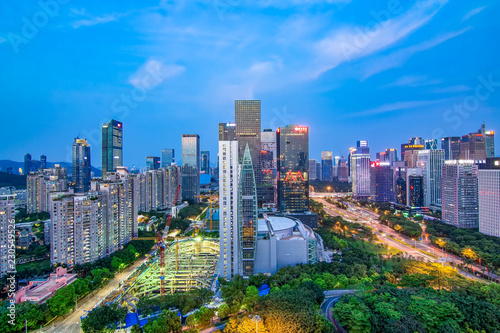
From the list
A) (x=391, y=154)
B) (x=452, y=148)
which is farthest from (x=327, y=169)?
(x=452, y=148)

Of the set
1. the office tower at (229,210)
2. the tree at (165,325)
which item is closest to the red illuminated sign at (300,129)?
the office tower at (229,210)

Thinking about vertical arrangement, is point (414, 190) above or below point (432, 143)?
below

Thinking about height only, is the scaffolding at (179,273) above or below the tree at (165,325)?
below

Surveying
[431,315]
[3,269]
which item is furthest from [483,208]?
[3,269]

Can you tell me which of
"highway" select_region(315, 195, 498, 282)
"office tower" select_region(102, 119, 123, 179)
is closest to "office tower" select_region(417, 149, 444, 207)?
"highway" select_region(315, 195, 498, 282)

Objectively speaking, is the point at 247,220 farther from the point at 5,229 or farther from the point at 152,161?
the point at 152,161

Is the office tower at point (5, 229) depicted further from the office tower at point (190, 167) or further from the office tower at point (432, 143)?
the office tower at point (432, 143)
